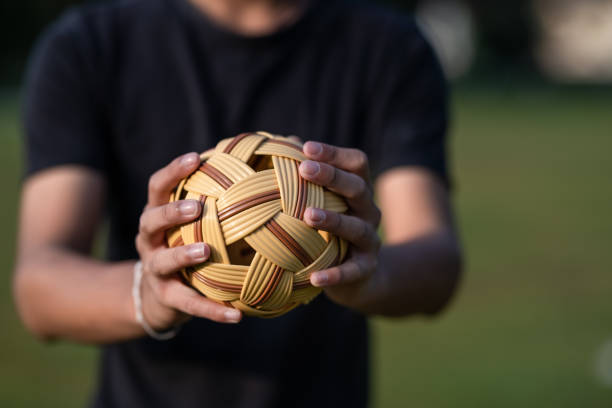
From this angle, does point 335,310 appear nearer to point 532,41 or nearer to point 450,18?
point 532,41

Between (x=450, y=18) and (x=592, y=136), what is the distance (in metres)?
28.3

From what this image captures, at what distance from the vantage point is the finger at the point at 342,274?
164cm

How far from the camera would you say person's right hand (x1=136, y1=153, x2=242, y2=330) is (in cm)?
159

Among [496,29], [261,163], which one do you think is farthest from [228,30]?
[496,29]

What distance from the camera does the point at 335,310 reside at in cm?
272

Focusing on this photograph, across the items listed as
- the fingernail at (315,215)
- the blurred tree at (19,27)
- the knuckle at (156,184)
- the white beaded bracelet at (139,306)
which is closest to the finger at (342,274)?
the fingernail at (315,215)

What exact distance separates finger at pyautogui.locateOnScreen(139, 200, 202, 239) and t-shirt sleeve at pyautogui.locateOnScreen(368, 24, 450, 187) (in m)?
1.16

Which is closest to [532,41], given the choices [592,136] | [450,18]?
[450,18]

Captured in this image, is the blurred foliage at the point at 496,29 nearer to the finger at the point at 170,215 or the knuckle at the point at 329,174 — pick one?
the finger at the point at 170,215

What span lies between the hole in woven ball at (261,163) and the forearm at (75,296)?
58 centimetres

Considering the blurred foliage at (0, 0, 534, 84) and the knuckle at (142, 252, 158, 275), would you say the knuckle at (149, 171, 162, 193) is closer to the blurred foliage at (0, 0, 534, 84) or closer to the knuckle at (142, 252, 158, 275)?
the knuckle at (142, 252, 158, 275)

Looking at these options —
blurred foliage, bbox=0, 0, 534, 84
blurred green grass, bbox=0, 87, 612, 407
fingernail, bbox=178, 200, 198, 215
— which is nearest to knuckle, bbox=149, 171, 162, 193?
fingernail, bbox=178, 200, 198, 215

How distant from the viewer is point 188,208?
158 centimetres

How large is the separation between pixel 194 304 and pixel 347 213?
0.49 metres
